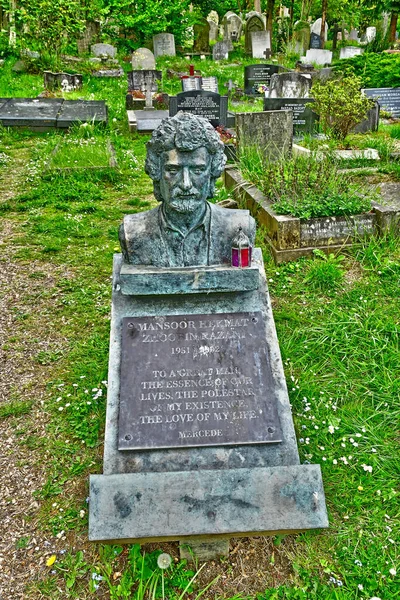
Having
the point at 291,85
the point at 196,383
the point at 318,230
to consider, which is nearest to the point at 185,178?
the point at 196,383

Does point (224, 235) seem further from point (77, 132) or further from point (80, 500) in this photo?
point (77, 132)

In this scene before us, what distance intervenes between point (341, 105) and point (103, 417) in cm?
724

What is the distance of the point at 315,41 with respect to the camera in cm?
2284

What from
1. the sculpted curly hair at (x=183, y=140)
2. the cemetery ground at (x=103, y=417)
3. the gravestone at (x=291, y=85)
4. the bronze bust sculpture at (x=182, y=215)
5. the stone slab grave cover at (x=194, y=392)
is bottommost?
the cemetery ground at (x=103, y=417)

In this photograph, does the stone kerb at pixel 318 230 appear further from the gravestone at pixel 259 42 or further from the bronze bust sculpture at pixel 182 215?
the gravestone at pixel 259 42

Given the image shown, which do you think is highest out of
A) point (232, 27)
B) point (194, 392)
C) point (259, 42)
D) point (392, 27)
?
point (232, 27)

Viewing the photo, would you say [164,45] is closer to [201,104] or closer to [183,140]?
[201,104]

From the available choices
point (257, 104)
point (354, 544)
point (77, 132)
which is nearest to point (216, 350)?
point (354, 544)

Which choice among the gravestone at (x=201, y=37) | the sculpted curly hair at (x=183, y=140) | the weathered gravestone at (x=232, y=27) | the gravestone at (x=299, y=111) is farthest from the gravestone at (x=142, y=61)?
the sculpted curly hair at (x=183, y=140)

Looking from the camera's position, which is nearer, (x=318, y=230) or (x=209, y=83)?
(x=318, y=230)

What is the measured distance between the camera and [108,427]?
256 cm

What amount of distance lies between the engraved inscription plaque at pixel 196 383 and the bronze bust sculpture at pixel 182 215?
37 cm

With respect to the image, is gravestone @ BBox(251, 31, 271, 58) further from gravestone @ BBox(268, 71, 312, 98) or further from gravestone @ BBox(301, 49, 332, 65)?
gravestone @ BBox(268, 71, 312, 98)

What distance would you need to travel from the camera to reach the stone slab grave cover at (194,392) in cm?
230
